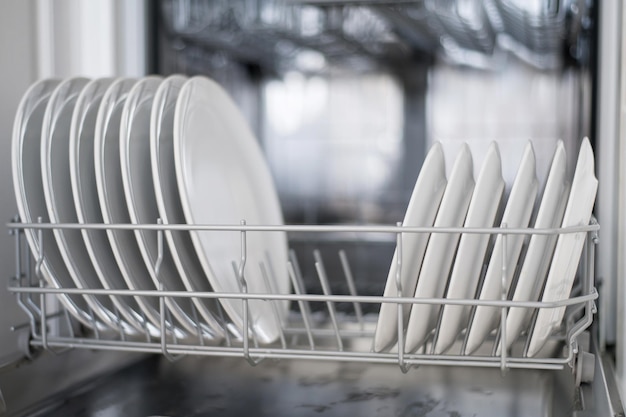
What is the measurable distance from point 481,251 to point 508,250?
2 cm

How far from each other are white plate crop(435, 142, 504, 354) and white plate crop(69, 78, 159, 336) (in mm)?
250

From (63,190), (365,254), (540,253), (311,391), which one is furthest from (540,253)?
(365,254)

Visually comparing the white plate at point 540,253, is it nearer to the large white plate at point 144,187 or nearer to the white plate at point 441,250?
the white plate at point 441,250

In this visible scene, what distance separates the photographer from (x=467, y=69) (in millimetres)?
1682

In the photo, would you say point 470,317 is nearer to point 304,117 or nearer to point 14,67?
point 14,67

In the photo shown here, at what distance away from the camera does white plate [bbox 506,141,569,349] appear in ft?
1.63

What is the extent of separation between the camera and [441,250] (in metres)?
0.51

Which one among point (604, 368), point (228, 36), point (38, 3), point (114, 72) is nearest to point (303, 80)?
point (228, 36)

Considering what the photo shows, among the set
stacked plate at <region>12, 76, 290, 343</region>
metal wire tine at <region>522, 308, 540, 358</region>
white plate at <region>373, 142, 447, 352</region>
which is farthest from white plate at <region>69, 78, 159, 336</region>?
metal wire tine at <region>522, 308, 540, 358</region>

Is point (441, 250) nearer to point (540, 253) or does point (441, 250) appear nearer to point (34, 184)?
point (540, 253)

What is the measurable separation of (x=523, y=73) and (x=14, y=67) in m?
1.23

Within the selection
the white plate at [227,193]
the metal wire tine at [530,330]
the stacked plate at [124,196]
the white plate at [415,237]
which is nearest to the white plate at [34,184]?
the stacked plate at [124,196]

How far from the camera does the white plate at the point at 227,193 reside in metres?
0.61

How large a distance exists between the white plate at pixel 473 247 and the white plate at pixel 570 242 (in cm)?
5
